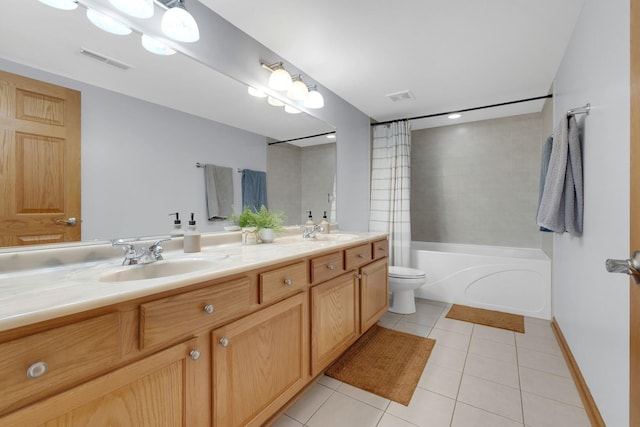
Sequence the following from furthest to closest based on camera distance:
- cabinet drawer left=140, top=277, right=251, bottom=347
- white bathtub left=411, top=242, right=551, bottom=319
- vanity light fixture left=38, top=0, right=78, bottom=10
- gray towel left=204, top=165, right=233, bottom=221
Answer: white bathtub left=411, top=242, right=551, bottom=319 → gray towel left=204, top=165, right=233, bottom=221 → vanity light fixture left=38, top=0, right=78, bottom=10 → cabinet drawer left=140, top=277, right=251, bottom=347

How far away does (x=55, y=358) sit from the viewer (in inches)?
24.8

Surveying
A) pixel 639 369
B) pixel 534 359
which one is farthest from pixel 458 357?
pixel 639 369

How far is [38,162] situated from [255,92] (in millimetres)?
1205

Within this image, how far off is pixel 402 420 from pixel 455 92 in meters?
2.59

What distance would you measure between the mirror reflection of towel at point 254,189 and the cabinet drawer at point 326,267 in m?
0.63

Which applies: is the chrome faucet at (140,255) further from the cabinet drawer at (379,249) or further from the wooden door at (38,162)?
the cabinet drawer at (379,249)

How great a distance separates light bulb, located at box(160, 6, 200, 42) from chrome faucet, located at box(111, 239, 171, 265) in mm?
1013

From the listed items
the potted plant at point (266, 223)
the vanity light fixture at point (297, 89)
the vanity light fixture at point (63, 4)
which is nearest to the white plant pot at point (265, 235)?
the potted plant at point (266, 223)

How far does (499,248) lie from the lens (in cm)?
335

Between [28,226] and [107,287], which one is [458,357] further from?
[28,226]

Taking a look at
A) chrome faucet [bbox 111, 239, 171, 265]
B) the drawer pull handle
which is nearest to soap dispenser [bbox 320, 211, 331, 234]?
chrome faucet [bbox 111, 239, 171, 265]

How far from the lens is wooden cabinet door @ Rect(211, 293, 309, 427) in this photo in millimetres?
1006

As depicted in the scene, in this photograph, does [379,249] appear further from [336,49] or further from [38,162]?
[38,162]

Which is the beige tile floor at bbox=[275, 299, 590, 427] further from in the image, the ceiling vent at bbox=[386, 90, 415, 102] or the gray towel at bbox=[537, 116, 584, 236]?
the ceiling vent at bbox=[386, 90, 415, 102]
